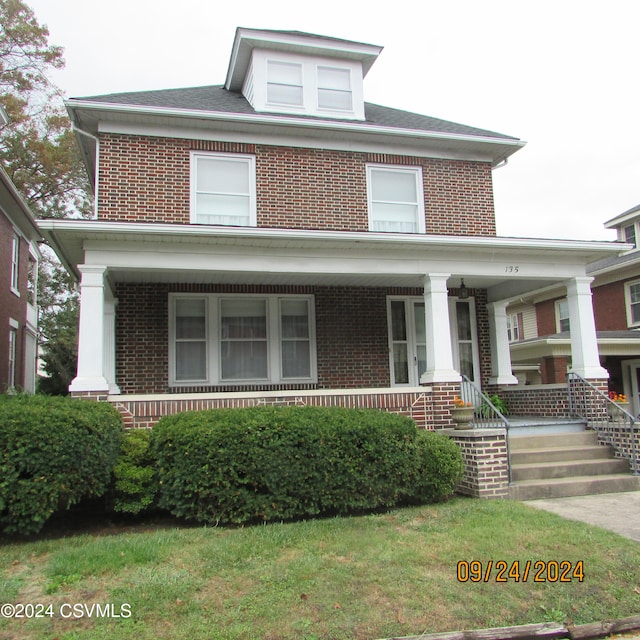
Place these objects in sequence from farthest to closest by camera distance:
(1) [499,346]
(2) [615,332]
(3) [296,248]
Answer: (2) [615,332]
(1) [499,346]
(3) [296,248]

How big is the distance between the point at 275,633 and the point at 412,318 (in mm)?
8507

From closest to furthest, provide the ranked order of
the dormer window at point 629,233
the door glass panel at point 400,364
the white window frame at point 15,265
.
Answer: the door glass panel at point 400,364, the white window frame at point 15,265, the dormer window at point 629,233

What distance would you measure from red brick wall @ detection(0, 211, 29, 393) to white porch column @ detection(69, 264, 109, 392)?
8.58 m

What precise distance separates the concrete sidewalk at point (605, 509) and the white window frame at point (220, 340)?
16.4 ft

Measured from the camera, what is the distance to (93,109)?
1050 centimetres

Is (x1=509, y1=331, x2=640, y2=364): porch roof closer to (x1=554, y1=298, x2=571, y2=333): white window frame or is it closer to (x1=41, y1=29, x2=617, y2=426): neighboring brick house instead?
(x1=554, y1=298, x2=571, y2=333): white window frame

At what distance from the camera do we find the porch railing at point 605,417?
346 inches

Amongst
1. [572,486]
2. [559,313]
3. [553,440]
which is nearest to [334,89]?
[553,440]

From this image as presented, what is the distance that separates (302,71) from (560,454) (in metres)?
8.90

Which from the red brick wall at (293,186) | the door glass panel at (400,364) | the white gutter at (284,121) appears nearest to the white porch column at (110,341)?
the red brick wall at (293,186)

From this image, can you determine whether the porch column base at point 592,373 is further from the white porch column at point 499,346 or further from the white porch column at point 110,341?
the white porch column at point 110,341

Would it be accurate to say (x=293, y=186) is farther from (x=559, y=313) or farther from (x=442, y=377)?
(x=559, y=313)

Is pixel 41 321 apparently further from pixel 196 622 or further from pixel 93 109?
pixel 196 622

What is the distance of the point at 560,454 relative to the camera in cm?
892
